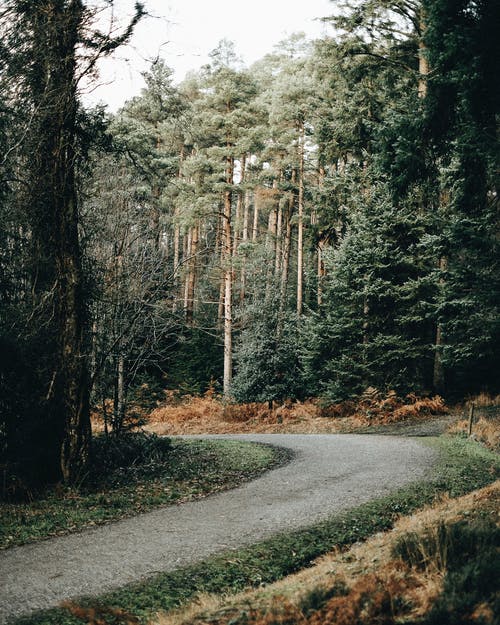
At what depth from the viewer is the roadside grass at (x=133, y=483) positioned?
7336 millimetres

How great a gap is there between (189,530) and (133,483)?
2.91 metres

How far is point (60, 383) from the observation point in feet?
30.0

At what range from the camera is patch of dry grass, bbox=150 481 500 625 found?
11.9 feet

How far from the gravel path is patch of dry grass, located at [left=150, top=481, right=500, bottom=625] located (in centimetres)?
125

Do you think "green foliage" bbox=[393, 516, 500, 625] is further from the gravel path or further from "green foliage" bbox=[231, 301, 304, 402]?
"green foliage" bbox=[231, 301, 304, 402]

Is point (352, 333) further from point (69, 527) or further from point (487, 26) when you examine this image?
point (69, 527)

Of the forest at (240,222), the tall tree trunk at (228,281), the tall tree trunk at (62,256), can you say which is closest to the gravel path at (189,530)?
the tall tree trunk at (62,256)

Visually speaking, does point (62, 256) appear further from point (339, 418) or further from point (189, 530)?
point (339, 418)

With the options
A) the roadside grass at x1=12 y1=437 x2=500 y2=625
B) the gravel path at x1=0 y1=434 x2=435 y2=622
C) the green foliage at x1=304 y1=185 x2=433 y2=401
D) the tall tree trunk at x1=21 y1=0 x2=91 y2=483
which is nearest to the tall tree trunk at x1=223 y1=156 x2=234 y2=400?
the green foliage at x1=304 y1=185 x2=433 y2=401

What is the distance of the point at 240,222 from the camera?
2533cm

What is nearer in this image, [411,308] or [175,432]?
[411,308]

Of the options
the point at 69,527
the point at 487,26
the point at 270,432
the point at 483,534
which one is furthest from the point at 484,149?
the point at 270,432

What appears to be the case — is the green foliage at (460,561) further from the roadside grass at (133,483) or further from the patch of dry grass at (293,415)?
the patch of dry grass at (293,415)

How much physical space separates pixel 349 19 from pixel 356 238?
7236 millimetres
